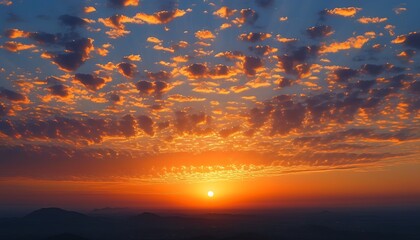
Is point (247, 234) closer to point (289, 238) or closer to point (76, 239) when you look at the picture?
point (289, 238)

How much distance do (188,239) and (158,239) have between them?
2862 centimetres

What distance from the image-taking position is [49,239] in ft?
527

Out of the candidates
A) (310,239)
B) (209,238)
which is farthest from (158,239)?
(310,239)

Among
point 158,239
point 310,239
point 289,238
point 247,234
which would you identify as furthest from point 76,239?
point 310,239

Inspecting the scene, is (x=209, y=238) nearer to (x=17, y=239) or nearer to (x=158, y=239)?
(x=158, y=239)

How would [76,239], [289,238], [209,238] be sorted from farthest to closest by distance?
[289,238] < [209,238] < [76,239]

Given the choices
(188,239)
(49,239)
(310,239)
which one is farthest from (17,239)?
(310,239)

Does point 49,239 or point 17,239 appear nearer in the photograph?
point 49,239

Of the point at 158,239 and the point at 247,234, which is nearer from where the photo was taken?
the point at 247,234

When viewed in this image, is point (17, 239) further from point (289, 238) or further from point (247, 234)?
point (289, 238)

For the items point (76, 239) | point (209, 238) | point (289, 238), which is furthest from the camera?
point (289, 238)

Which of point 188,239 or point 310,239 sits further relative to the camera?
point 310,239

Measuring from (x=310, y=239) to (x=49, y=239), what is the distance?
5687 inches

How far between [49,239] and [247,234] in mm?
100051
